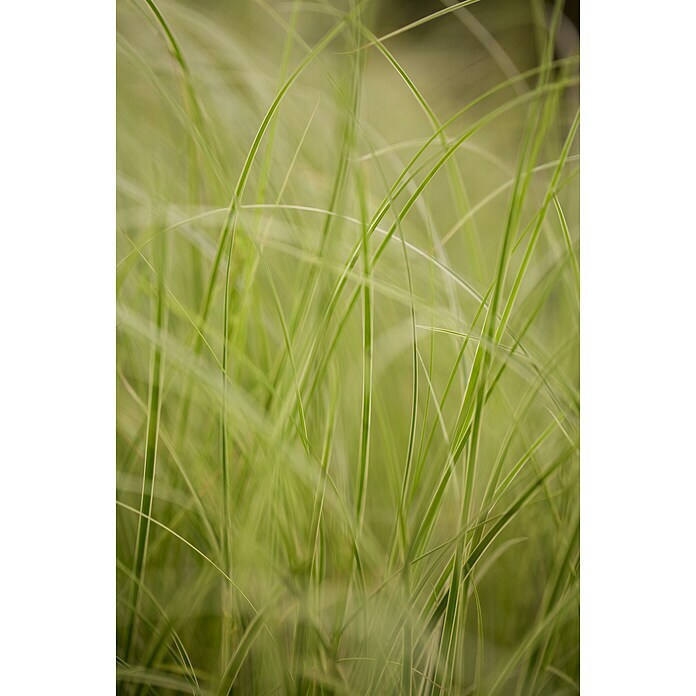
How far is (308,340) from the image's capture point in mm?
964

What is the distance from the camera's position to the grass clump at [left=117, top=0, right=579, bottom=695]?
0.96 metres
